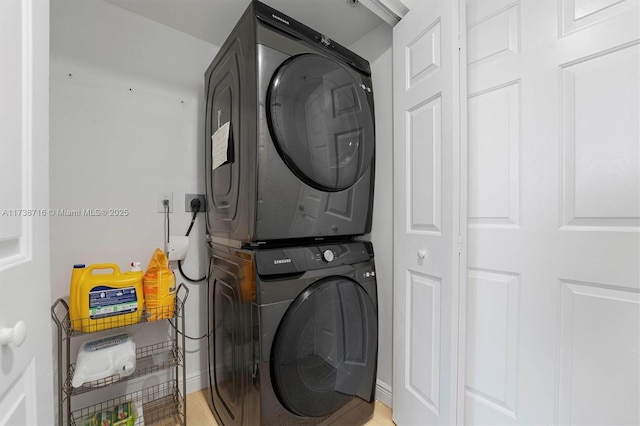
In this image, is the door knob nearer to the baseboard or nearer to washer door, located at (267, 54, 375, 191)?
washer door, located at (267, 54, 375, 191)

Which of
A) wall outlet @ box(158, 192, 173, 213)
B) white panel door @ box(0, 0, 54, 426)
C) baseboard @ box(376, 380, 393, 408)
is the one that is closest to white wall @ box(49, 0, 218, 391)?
wall outlet @ box(158, 192, 173, 213)

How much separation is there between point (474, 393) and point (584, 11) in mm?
1611

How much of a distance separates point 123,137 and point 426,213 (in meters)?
1.65

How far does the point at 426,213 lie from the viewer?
1.24 meters

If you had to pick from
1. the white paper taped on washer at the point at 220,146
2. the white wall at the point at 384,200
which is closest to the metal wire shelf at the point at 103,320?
the white paper taped on washer at the point at 220,146

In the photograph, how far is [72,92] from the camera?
1.31m

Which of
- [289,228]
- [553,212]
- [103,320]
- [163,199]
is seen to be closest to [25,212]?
[289,228]

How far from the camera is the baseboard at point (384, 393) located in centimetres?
152

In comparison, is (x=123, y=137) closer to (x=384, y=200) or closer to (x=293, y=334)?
(x=293, y=334)

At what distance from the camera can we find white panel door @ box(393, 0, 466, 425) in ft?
3.68

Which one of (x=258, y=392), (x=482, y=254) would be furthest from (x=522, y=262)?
(x=258, y=392)

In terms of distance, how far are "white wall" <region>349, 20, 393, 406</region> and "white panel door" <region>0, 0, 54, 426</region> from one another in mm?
1381

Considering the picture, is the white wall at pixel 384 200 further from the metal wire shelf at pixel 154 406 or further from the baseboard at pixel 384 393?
the metal wire shelf at pixel 154 406

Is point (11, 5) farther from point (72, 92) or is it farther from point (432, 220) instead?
point (432, 220)
